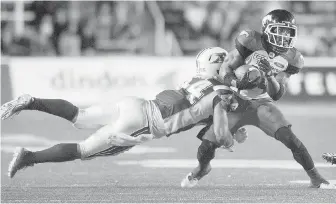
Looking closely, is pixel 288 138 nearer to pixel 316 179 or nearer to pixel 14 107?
pixel 316 179

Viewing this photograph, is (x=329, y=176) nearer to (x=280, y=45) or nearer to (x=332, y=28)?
(x=280, y=45)

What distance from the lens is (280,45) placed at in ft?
20.5

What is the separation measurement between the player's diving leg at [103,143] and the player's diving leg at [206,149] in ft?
1.94

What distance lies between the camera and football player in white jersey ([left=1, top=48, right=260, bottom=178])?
5.88m

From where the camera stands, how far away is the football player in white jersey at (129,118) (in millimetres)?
5875

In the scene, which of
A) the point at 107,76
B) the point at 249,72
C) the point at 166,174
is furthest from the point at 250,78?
the point at 107,76

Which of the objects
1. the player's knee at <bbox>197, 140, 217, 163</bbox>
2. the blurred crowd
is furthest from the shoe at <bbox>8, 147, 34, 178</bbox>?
the blurred crowd

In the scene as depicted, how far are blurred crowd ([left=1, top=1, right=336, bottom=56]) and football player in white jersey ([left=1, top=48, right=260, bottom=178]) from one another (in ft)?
25.0

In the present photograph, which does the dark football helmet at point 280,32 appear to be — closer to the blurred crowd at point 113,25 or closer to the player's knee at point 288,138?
the player's knee at point 288,138

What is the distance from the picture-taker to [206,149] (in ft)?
20.8

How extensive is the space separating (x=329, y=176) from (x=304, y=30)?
26.0 ft

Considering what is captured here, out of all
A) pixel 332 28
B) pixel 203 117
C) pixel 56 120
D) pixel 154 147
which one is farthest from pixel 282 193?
pixel 332 28

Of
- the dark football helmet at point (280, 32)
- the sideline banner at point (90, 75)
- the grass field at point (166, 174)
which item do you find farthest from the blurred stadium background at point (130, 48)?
the dark football helmet at point (280, 32)

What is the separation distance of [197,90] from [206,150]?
0.53 meters
